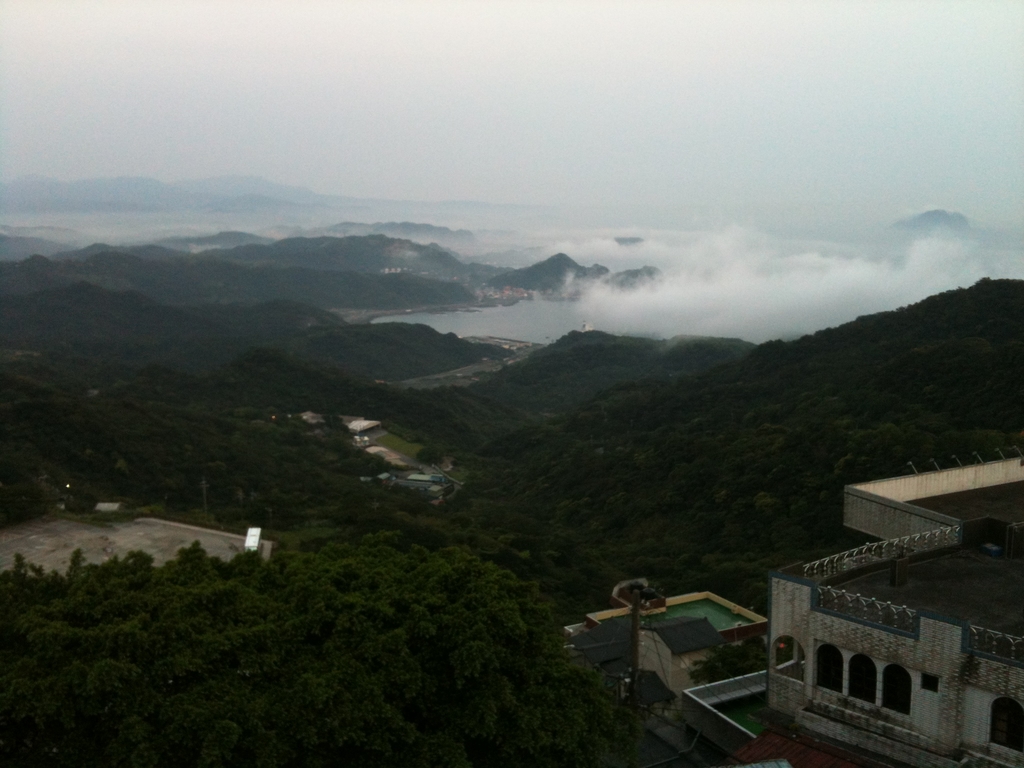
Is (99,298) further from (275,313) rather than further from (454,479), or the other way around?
(454,479)

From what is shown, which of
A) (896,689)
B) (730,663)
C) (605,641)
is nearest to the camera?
(896,689)

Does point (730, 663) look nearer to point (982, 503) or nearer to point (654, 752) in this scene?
point (654, 752)

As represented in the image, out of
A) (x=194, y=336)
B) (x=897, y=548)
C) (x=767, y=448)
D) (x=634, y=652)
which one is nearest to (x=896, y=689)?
(x=897, y=548)

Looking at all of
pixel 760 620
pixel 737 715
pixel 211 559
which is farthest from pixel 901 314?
pixel 211 559

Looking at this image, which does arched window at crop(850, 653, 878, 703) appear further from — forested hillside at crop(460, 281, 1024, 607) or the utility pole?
forested hillside at crop(460, 281, 1024, 607)

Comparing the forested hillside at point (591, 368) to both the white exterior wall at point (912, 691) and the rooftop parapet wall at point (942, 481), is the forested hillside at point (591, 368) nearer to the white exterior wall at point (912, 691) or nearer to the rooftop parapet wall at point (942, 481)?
the rooftop parapet wall at point (942, 481)

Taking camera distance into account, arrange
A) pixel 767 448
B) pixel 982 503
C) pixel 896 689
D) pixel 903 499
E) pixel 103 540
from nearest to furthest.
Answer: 1. pixel 896 689
2. pixel 903 499
3. pixel 982 503
4. pixel 103 540
5. pixel 767 448
